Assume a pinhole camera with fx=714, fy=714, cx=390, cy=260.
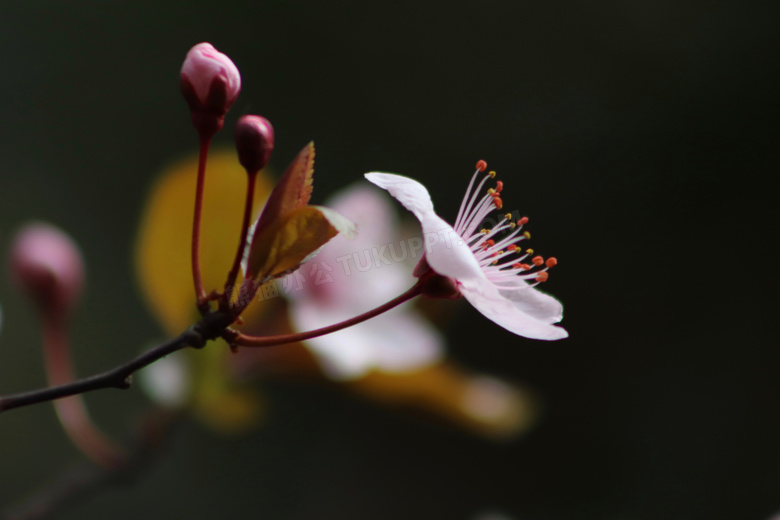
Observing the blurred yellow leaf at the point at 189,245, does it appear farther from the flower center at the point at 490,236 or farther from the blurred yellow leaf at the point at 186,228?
the flower center at the point at 490,236

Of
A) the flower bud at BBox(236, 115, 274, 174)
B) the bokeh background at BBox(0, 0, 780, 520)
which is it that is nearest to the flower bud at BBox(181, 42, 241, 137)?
the flower bud at BBox(236, 115, 274, 174)

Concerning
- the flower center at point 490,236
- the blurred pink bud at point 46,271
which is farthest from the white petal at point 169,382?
the flower center at point 490,236

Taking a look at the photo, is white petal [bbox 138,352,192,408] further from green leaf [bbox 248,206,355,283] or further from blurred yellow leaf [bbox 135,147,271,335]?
green leaf [bbox 248,206,355,283]

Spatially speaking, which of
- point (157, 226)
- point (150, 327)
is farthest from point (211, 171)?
point (150, 327)

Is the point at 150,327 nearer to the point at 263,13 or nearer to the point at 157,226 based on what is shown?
the point at 263,13

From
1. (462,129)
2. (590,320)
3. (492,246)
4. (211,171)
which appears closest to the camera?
(492,246)
